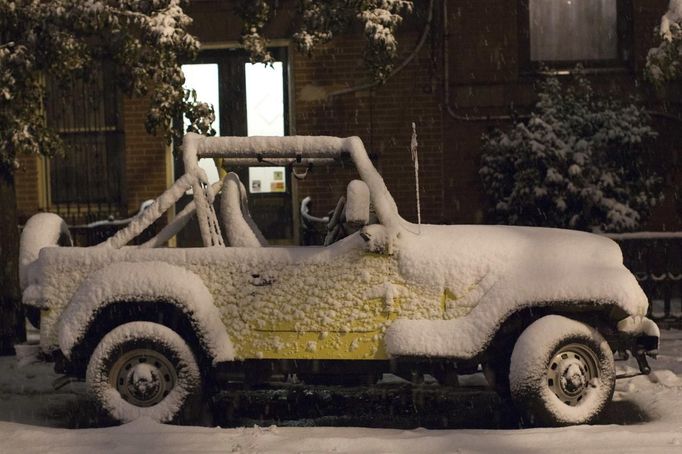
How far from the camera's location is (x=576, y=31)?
14.8m

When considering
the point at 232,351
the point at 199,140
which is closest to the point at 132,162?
the point at 199,140

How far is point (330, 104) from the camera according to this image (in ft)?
47.0

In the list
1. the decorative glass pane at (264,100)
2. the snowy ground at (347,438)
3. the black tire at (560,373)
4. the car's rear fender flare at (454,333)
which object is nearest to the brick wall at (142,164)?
the decorative glass pane at (264,100)

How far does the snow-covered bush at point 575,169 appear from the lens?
12461mm

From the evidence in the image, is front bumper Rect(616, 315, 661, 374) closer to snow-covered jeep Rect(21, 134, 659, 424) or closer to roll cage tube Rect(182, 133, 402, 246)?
snow-covered jeep Rect(21, 134, 659, 424)

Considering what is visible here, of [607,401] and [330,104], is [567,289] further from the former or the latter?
[330,104]

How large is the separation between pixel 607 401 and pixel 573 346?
1.38 feet

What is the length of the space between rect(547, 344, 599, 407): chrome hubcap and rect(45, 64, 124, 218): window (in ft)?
30.0

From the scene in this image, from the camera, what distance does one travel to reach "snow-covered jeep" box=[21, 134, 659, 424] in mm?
6793

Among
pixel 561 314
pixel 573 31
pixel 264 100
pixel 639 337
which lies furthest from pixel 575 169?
pixel 561 314

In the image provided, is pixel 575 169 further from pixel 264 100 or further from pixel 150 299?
pixel 150 299

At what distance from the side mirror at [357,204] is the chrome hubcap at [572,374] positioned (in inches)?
60.2

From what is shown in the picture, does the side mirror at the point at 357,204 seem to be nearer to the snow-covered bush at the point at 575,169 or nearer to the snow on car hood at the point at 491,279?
the snow on car hood at the point at 491,279

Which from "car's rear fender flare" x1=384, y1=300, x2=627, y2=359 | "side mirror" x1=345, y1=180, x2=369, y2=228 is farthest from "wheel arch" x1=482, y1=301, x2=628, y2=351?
"side mirror" x1=345, y1=180, x2=369, y2=228
